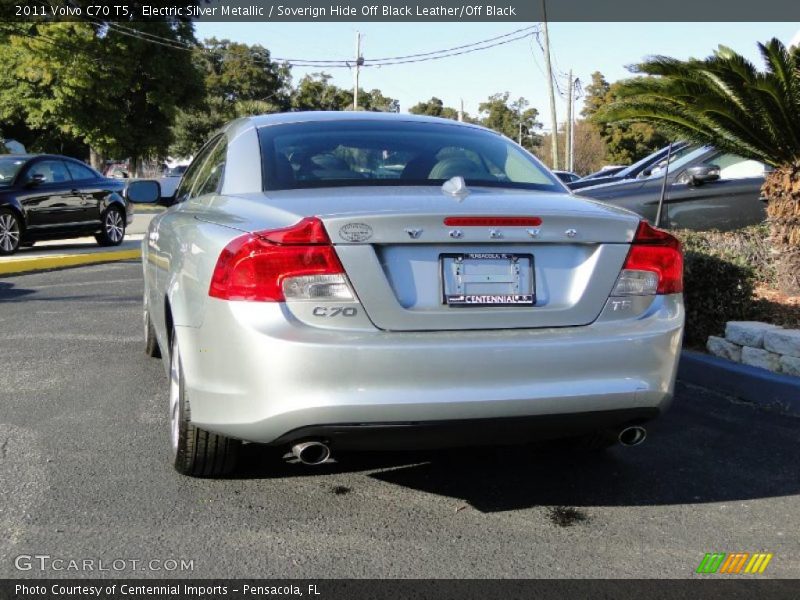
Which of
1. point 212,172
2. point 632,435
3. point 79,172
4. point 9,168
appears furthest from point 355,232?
point 79,172

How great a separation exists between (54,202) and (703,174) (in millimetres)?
10453

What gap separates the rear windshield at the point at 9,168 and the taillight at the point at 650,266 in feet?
43.1

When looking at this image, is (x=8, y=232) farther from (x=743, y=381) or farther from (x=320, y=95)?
(x=320, y=95)

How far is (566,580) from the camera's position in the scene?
3.12 m

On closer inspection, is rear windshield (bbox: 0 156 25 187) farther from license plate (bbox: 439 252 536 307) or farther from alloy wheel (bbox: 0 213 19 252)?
license plate (bbox: 439 252 536 307)

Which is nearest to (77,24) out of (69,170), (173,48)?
(173,48)

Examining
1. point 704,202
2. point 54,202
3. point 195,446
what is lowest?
point 195,446

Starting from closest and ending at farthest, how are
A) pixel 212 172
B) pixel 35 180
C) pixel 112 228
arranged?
pixel 212 172
pixel 35 180
pixel 112 228

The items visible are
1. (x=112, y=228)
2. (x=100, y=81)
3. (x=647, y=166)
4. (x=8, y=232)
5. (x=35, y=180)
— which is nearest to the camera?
(x=647, y=166)

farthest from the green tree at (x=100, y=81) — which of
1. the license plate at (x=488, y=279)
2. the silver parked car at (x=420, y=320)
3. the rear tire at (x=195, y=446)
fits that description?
the license plate at (x=488, y=279)

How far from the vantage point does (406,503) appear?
12.6ft

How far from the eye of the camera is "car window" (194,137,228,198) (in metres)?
4.47

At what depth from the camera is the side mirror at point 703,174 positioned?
9.86 meters

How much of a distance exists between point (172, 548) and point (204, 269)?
1064mm
